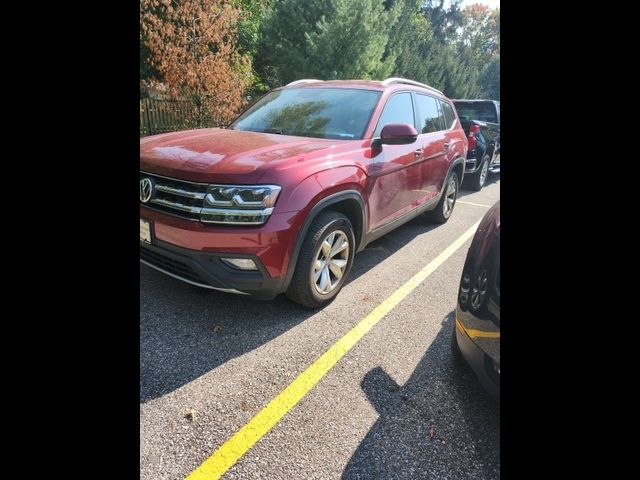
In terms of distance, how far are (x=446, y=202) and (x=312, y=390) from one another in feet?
12.9

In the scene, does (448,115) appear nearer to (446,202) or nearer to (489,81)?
(446,202)

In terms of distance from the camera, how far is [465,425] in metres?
2.06

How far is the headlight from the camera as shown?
2.44 metres

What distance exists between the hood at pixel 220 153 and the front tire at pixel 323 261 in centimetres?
54

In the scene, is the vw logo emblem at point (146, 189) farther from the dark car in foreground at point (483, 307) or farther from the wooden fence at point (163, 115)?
the wooden fence at point (163, 115)

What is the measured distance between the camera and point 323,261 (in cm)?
301

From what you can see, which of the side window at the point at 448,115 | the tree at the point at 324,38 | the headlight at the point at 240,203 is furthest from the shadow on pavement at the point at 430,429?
the tree at the point at 324,38

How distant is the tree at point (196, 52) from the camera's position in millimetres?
9641
